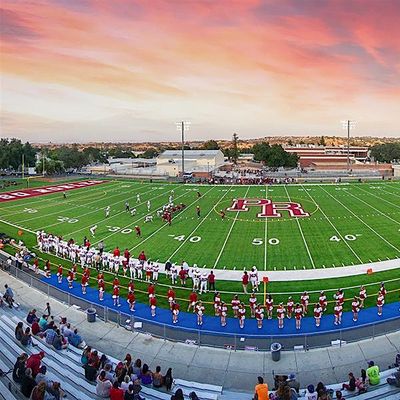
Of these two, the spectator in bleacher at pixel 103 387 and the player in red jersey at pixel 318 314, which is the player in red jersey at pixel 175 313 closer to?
the player in red jersey at pixel 318 314

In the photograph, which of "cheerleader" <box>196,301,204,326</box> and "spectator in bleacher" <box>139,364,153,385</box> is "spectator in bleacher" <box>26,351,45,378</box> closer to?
"spectator in bleacher" <box>139,364,153,385</box>

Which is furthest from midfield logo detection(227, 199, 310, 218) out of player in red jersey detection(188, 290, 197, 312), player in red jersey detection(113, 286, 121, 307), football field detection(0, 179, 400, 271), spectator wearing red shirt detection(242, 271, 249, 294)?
player in red jersey detection(113, 286, 121, 307)

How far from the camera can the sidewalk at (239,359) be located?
37.6ft

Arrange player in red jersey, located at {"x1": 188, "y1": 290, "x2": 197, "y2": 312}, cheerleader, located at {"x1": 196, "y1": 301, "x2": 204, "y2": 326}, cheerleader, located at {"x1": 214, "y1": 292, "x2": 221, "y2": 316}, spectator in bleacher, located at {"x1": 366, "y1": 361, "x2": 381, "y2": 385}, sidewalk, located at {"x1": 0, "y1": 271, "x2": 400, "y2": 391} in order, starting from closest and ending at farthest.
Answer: spectator in bleacher, located at {"x1": 366, "y1": 361, "x2": 381, "y2": 385}, sidewalk, located at {"x1": 0, "y1": 271, "x2": 400, "y2": 391}, cheerleader, located at {"x1": 196, "y1": 301, "x2": 204, "y2": 326}, cheerleader, located at {"x1": 214, "y1": 292, "x2": 221, "y2": 316}, player in red jersey, located at {"x1": 188, "y1": 290, "x2": 197, "y2": 312}

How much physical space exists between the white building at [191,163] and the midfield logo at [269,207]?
31.3 meters

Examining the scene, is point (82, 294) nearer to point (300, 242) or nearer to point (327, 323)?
point (327, 323)

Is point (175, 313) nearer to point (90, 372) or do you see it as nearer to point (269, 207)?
A: point (90, 372)

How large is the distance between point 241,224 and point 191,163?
173ft

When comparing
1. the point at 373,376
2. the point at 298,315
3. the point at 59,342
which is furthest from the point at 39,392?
the point at 298,315

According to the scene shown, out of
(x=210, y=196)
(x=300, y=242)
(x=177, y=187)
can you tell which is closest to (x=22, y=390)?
(x=300, y=242)

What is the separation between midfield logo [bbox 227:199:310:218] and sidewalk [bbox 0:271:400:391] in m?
21.7

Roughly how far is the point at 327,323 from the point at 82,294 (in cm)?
971

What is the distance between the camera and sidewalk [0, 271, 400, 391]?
1145 centimetres

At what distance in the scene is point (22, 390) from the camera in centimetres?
937
